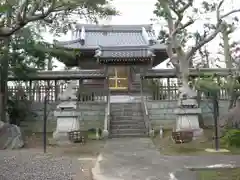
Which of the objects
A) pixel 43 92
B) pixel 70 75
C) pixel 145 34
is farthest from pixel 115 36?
pixel 43 92

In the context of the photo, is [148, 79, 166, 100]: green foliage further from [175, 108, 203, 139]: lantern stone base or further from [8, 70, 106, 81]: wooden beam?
[175, 108, 203, 139]: lantern stone base

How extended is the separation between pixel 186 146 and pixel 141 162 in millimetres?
3558

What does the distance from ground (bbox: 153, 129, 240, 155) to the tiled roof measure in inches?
259

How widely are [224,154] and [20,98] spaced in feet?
37.1

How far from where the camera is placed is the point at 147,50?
19.3 meters

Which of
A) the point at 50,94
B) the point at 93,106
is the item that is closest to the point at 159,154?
the point at 93,106

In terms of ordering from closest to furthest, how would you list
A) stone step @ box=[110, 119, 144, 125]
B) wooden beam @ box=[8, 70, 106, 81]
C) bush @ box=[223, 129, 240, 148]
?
bush @ box=[223, 129, 240, 148] < stone step @ box=[110, 119, 144, 125] < wooden beam @ box=[8, 70, 106, 81]

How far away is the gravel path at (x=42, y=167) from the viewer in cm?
681

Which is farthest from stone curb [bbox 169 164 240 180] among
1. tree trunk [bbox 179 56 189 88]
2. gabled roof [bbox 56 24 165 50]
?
gabled roof [bbox 56 24 165 50]

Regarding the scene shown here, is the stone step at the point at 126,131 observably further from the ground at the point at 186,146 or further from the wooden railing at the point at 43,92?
the wooden railing at the point at 43,92

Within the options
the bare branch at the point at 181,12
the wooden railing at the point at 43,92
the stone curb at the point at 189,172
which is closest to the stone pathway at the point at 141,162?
the stone curb at the point at 189,172

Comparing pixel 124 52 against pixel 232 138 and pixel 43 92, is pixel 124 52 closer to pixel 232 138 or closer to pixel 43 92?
pixel 43 92

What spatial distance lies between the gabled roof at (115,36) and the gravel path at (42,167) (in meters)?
13.2

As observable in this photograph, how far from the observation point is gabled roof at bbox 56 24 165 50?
2217cm
